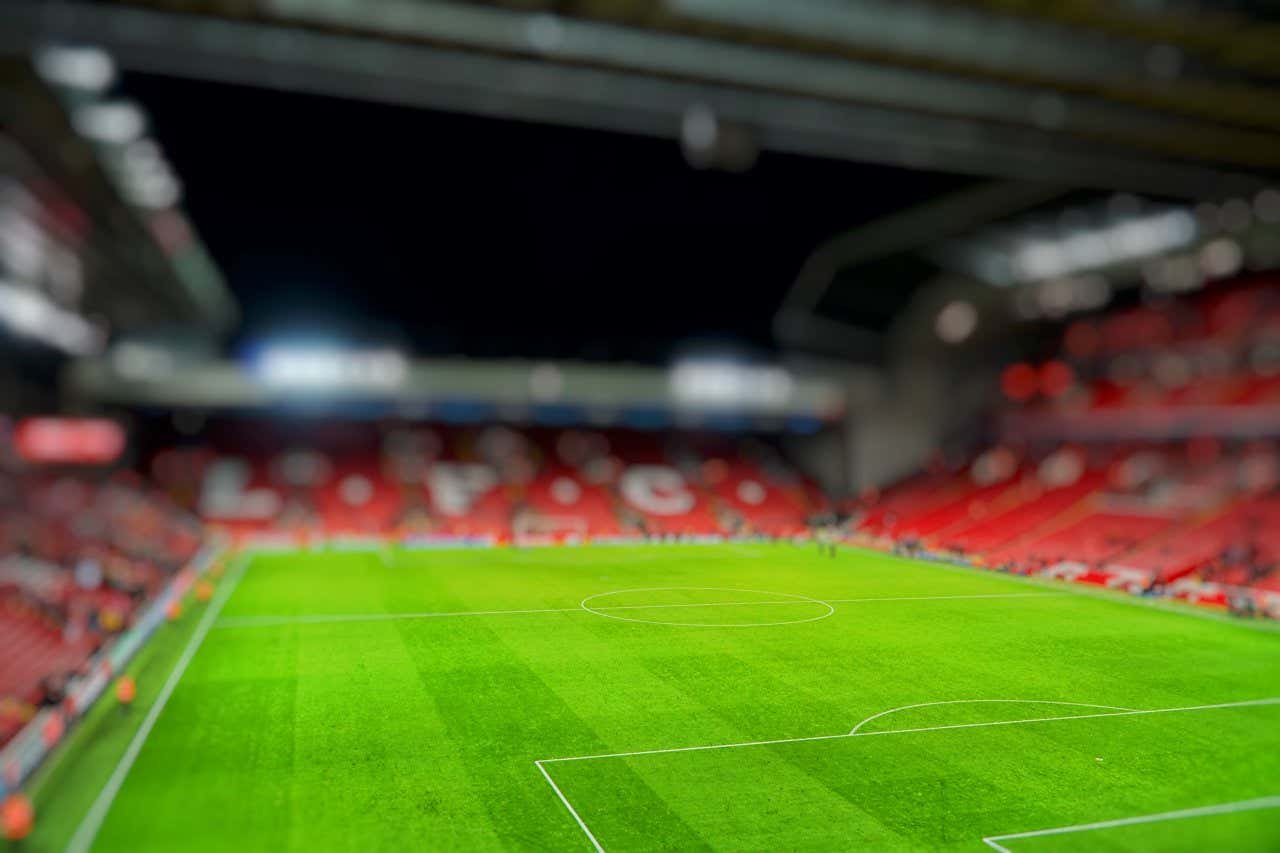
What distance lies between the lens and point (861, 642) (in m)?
19.2

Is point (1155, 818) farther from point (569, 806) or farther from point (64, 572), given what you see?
point (64, 572)

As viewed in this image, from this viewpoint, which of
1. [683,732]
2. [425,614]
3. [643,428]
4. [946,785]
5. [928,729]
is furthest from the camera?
[643,428]

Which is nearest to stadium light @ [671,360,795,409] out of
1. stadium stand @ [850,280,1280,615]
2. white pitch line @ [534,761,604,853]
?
stadium stand @ [850,280,1280,615]

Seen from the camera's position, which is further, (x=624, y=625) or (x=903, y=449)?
(x=903, y=449)

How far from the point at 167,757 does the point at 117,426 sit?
34.9m

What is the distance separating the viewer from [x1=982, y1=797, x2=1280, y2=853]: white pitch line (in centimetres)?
961

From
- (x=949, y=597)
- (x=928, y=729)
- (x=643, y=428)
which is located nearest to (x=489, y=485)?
Result: (x=643, y=428)

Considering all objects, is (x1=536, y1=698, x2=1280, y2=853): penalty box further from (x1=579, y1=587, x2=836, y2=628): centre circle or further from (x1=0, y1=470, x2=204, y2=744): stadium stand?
(x1=0, y1=470, x2=204, y2=744): stadium stand

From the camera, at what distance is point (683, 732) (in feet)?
42.8

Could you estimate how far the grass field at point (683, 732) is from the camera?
9891mm

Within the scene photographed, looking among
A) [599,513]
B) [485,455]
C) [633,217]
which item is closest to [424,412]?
[485,455]

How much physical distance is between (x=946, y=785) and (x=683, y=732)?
12.1 ft

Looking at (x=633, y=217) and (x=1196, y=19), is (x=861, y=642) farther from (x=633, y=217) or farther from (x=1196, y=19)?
(x=633, y=217)

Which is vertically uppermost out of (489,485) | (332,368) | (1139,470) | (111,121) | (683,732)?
(111,121)
